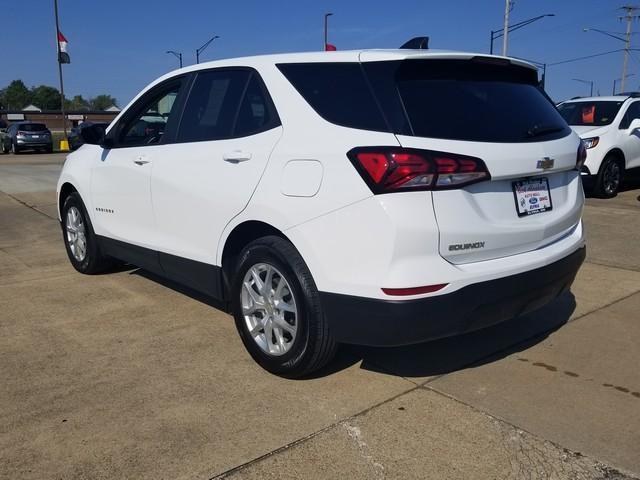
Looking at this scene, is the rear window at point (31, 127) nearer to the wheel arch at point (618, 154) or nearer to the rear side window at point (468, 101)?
the wheel arch at point (618, 154)

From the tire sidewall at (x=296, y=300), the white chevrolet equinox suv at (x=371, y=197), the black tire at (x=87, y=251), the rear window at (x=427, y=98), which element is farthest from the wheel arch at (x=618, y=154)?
the tire sidewall at (x=296, y=300)

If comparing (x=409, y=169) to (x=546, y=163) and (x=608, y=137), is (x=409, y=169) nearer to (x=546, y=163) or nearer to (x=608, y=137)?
(x=546, y=163)

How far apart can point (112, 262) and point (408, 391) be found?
336 centimetres

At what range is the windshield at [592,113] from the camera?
11.0m

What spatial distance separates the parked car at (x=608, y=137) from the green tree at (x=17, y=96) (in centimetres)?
13963

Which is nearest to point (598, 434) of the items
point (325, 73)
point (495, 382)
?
point (495, 382)

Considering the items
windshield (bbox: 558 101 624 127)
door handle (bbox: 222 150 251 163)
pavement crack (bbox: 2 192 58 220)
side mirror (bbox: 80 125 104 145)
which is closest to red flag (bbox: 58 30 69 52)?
pavement crack (bbox: 2 192 58 220)

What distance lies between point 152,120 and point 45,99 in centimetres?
15021

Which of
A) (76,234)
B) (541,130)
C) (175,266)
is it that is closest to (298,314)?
(175,266)

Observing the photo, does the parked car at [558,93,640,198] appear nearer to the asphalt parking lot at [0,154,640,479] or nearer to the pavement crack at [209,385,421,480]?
the asphalt parking lot at [0,154,640,479]

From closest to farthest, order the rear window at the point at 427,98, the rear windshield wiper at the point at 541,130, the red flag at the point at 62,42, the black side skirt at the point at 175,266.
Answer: the rear window at the point at 427,98
the rear windshield wiper at the point at 541,130
the black side skirt at the point at 175,266
the red flag at the point at 62,42

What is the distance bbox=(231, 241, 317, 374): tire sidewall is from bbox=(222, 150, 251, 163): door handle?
1.62 ft

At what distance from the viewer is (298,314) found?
315 cm

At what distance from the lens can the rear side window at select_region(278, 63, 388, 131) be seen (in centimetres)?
292
